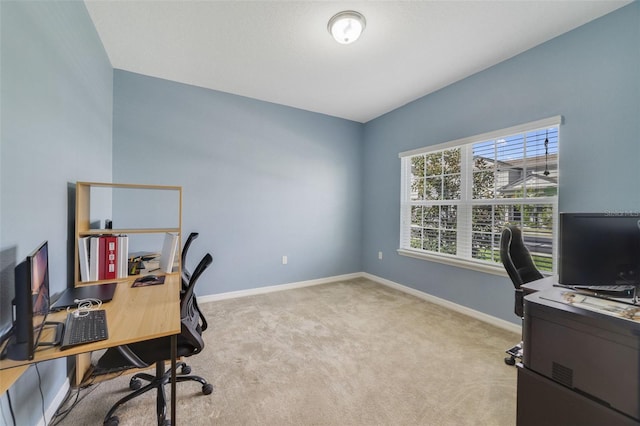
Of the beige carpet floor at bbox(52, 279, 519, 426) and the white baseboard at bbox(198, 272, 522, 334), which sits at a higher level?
the white baseboard at bbox(198, 272, 522, 334)

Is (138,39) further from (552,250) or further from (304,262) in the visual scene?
(552,250)

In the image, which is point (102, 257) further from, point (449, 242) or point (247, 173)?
point (449, 242)

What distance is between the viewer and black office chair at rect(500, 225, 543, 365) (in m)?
1.96

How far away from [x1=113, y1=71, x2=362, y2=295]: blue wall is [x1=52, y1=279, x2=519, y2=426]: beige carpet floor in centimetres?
93

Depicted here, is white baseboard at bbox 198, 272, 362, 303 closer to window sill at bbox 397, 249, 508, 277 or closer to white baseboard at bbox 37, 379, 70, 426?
window sill at bbox 397, 249, 508, 277

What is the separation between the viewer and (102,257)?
1858 mm

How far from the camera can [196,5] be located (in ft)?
6.33

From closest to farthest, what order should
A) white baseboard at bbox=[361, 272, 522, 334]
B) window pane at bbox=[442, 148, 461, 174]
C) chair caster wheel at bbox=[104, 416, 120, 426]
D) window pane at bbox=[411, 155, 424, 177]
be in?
chair caster wheel at bbox=[104, 416, 120, 426], white baseboard at bbox=[361, 272, 522, 334], window pane at bbox=[442, 148, 461, 174], window pane at bbox=[411, 155, 424, 177]

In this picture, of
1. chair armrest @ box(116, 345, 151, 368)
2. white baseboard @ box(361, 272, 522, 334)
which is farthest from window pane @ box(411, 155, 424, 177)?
chair armrest @ box(116, 345, 151, 368)

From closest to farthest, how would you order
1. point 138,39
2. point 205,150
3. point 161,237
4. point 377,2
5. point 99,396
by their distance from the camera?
point 99,396
point 377,2
point 138,39
point 161,237
point 205,150

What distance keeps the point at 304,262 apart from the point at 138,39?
323 cm

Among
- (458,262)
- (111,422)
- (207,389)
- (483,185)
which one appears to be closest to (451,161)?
(483,185)

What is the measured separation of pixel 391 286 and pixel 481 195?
6.01 ft

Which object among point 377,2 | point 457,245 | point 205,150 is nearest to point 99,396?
point 205,150
